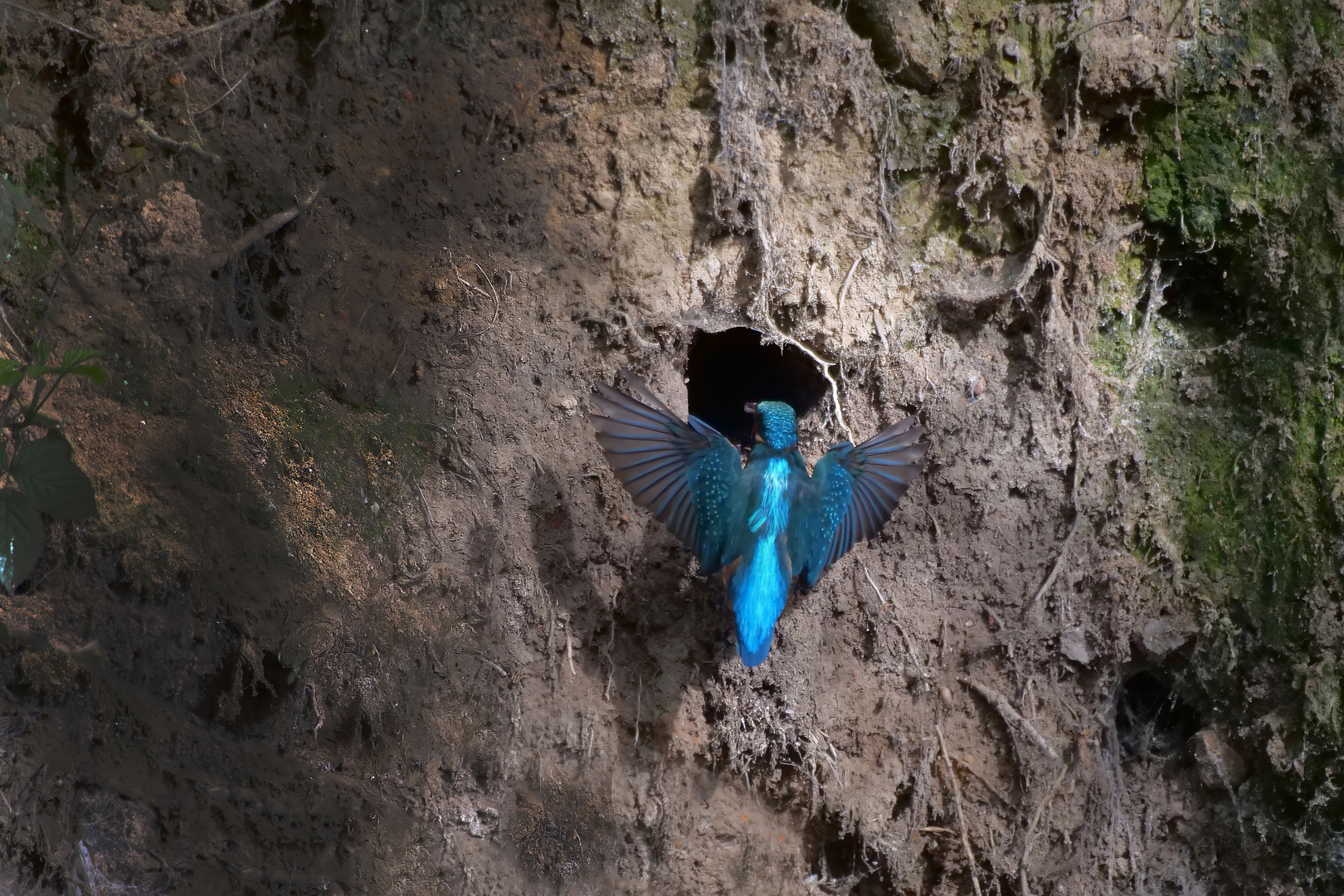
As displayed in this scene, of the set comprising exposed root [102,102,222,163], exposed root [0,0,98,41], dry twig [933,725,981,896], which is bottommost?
dry twig [933,725,981,896]

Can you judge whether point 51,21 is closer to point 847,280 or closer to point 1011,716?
point 847,280

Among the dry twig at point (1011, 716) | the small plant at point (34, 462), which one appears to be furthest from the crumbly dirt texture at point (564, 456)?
the small plant at point (34, 462)

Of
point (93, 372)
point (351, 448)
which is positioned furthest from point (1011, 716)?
point (93, 372)

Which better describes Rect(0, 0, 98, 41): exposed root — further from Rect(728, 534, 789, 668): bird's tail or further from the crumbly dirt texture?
Rect(728, 534, 789, 668): bird's tail

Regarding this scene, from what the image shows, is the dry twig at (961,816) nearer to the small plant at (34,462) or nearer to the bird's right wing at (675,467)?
the bird's right wing at (675,467)

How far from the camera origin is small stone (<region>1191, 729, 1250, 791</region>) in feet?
11.2

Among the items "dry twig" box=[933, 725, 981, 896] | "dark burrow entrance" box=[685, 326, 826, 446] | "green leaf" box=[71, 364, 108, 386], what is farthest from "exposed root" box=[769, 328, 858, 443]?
"green leaf" box=[71, 364, 108, 386]

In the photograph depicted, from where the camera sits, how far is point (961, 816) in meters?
3.38

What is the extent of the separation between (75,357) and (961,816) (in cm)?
346

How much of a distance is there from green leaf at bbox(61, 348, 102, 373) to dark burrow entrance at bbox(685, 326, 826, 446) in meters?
2.10

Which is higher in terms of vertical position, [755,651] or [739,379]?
[739,379]

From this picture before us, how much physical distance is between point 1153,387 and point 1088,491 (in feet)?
1.61

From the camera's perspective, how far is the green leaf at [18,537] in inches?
112

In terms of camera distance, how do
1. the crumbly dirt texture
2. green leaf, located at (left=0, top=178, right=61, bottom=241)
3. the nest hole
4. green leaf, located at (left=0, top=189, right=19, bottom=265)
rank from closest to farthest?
green leaf, located at (left=0, top=178, right=61, bottom=241) < green leaf, located at (left=0, top=189, right=19, bottom=265) < the crumbly dirt texture < the nest hole
